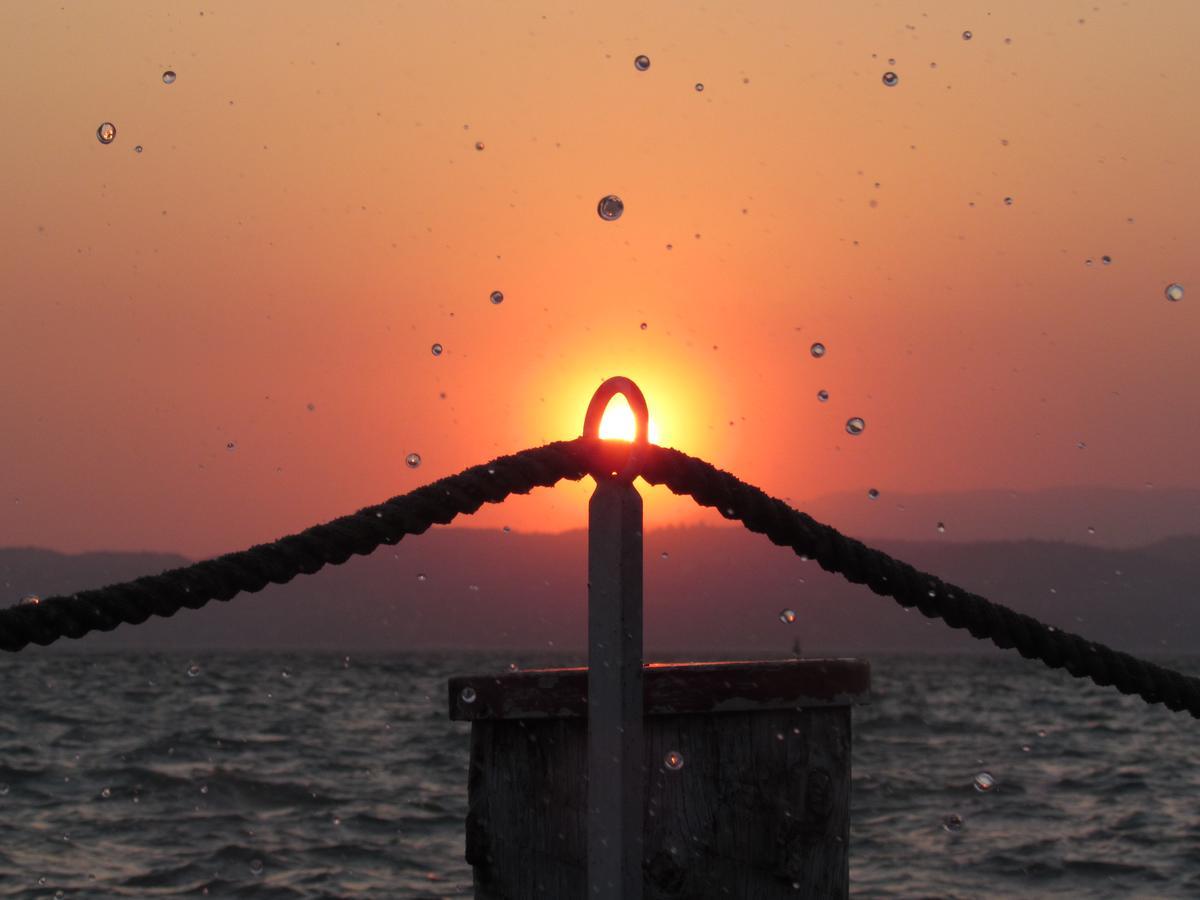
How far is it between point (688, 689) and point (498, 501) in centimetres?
45

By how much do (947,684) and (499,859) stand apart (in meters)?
65.6

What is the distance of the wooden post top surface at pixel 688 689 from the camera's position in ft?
7.23

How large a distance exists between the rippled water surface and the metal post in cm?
1095

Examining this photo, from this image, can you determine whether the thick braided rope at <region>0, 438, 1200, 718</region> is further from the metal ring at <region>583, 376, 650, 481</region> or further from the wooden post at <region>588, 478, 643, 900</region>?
the wooden post at <region>588, 478, 643, 900</region>

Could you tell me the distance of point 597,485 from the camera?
198cm

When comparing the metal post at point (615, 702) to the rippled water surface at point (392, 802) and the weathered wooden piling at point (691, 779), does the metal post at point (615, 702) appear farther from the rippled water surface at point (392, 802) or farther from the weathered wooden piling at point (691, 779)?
the rippled water surface at point (392, 802)

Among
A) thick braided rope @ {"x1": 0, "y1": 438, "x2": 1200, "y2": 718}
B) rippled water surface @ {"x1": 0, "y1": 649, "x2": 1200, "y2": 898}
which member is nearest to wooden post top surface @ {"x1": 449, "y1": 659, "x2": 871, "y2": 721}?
thick braided rope @ {"x1": 0, "y1": 438, "x2": 1200, "y2": 718}

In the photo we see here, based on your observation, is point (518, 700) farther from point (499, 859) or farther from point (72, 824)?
point (72, 824)

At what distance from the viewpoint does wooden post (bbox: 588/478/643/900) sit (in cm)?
190

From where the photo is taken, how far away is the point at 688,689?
2211mm

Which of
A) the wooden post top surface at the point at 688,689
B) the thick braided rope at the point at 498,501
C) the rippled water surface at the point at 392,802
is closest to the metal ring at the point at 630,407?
the thick braided rope at the point at 498,501

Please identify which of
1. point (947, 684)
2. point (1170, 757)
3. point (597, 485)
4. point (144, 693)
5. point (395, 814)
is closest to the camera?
point (597, 485)

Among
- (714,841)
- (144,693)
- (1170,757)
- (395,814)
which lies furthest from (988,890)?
(144,693)

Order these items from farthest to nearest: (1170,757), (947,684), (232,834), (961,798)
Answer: (947,684) < (1170,757) < (961,798) < (232,834)
